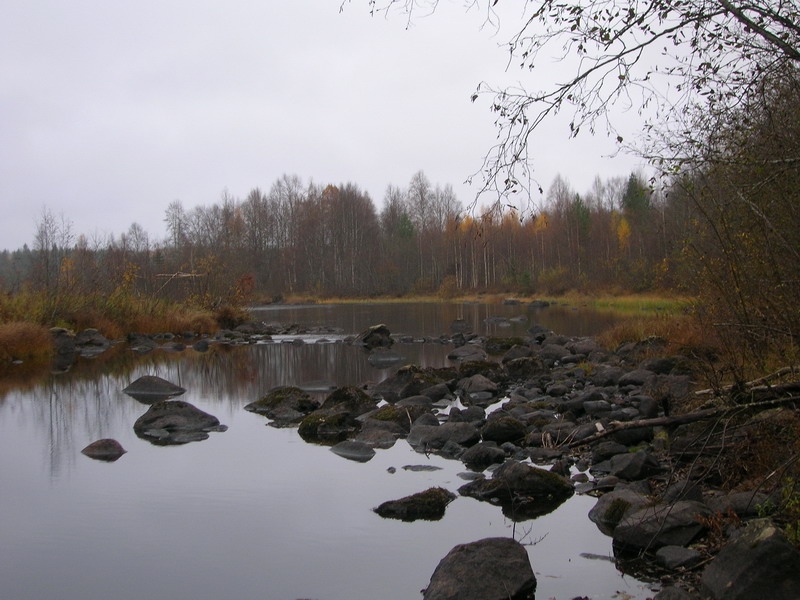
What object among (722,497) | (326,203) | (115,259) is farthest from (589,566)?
(326,203)

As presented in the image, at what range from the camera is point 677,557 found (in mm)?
5633

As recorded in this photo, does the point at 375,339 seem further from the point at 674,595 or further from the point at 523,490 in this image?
the point at 674,595

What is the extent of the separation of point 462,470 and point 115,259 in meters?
30.9

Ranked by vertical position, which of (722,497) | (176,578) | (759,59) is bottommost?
(176,578)

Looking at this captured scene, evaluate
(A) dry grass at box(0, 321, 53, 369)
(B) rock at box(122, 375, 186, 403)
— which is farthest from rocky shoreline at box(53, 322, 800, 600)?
(A) dry grass at box(0, 321, 53, 369)

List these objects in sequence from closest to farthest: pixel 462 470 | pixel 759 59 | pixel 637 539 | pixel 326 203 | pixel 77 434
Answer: pixel 759 59
pixel 637 539
pixel 462 470
pixel 77 434
pixel 326 203

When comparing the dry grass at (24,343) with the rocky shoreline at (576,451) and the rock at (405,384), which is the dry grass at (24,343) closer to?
the rocky shoreline at (576,451)

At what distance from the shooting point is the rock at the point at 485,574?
515 cm

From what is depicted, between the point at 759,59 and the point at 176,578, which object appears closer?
the point at 759,59

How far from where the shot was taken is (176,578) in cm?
611

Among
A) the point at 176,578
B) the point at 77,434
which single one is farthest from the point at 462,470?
the point at 77,434

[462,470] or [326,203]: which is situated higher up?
[326,203]

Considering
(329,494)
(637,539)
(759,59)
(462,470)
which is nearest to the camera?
(759,59)

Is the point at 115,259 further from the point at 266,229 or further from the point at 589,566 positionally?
the point at 266,229
